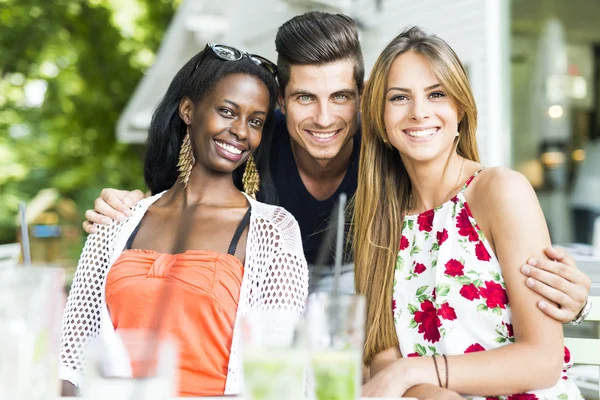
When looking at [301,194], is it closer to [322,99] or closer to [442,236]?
[322,99]

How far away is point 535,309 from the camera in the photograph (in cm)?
182

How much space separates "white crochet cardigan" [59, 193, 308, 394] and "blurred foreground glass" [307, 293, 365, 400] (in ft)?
2.83

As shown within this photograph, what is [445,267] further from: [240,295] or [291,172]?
[291,172]

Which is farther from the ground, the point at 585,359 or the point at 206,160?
the point at 206,160

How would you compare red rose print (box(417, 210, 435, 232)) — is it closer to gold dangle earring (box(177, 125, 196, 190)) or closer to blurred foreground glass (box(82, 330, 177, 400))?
gold dangle earring (box(177, 125, 196, 190))

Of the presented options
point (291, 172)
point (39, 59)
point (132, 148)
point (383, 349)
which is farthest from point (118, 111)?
point (383, 349)

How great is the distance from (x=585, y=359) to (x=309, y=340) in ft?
4.28

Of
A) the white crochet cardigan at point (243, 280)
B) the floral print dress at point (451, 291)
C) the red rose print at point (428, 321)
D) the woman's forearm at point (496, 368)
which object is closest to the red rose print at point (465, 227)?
the floral print dress at point (451, 291)

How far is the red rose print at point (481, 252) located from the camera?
1.96 metres

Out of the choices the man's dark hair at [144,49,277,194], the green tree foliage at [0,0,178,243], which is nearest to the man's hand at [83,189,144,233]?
the man's dark hair at [144,49,277,194]

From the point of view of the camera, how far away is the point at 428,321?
2.02 meters

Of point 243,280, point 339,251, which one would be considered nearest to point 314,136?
point 243,280

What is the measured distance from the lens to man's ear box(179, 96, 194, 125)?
2384mm

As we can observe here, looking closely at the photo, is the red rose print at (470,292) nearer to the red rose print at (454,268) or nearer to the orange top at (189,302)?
the red rose print at (454,268)
